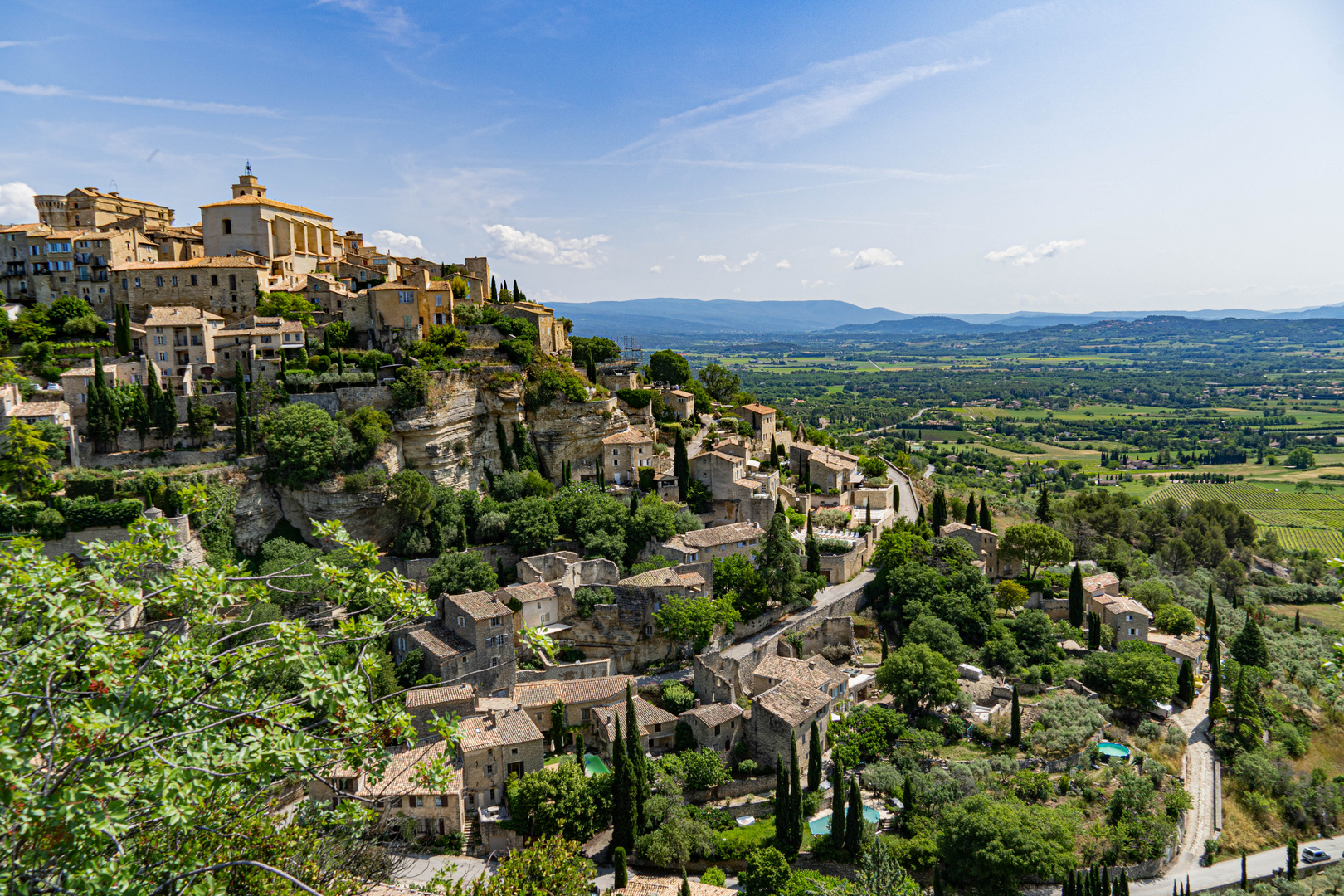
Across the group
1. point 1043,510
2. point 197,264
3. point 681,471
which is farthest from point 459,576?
point 1043,510

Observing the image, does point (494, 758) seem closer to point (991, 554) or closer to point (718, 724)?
point (718, 724)

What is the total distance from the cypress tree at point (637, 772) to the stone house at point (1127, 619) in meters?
27.9

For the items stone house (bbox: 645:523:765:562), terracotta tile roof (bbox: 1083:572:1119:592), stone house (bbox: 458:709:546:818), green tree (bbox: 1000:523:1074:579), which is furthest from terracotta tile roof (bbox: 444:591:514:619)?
terracotta tile roof (bbox: 1083:572:1119:592)

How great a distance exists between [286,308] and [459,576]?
838 inches

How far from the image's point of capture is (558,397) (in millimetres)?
46625

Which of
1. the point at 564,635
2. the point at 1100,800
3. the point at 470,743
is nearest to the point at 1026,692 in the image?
the point at 1100,800

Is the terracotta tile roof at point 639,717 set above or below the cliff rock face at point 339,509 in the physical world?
below

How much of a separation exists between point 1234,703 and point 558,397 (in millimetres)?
38434

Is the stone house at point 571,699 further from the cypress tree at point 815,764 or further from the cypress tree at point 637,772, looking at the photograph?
the cypress tree at point 815,764

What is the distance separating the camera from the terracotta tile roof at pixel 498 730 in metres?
28.6

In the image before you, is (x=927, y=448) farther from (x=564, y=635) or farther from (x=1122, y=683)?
(x=564, y=635)

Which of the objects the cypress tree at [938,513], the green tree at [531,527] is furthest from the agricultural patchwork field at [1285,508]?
the green tree at [531,527]

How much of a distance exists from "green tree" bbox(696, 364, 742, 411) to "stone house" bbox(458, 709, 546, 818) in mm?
40262

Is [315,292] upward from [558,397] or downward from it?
upward
